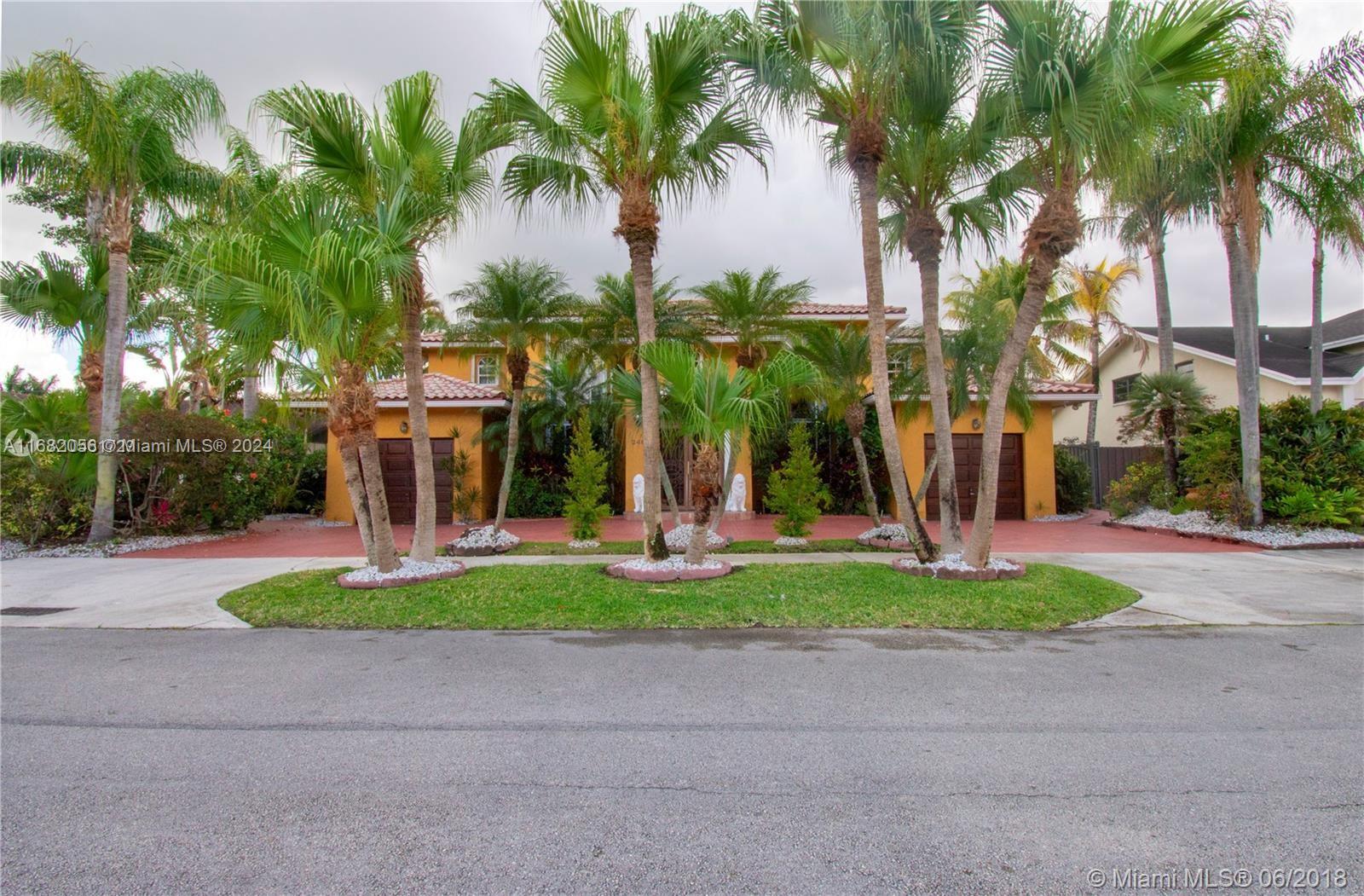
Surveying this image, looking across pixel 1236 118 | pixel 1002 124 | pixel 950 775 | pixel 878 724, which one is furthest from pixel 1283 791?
pixel 1236 118

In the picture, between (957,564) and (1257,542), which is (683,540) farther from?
(1257,542)

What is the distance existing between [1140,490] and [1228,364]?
9.53m

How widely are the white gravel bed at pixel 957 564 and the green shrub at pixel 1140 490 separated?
9639mm

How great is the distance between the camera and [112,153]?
41.1 ft

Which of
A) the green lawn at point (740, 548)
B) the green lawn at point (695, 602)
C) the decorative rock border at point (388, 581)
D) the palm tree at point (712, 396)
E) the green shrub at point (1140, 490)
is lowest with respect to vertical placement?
the green lawn at point (695, 602)

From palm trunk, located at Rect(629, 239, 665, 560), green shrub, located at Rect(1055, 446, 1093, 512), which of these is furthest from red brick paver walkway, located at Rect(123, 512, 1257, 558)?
palm trunk, located at Rect(629, 239, 665, 560)

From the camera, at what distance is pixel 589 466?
13.2 metres

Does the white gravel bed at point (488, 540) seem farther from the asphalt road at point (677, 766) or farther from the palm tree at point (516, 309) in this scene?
the asphalt road at point (677, 766)

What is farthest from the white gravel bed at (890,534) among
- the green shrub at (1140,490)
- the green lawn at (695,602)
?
the green shrub at (1140,490)

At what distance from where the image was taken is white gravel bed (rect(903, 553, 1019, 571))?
9072 millimetres

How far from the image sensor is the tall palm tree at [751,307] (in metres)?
12.8

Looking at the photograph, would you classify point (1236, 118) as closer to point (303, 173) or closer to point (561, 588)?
point (561, 588)

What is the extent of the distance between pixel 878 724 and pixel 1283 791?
6.66 ft

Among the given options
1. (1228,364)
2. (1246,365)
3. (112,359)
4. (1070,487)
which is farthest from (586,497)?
(1228,364)
